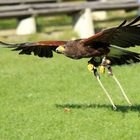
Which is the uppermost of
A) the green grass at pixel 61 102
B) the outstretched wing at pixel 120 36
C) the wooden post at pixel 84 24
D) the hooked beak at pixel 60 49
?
the outstretched wing at pixel 120 36

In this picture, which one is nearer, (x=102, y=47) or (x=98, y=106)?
(x=102, y=47)

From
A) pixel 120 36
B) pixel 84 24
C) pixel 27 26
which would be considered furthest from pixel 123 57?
pixel 27 26

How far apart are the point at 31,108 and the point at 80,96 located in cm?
155

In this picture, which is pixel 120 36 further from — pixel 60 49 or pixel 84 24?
pixel 84 24

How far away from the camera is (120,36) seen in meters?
8.49

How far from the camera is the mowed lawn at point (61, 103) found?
834 centimetres

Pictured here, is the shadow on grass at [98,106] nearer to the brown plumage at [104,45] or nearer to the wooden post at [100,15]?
the brown plumage at [104,45]

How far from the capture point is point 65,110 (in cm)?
990

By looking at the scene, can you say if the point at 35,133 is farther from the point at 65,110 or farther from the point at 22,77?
the point at 22,77

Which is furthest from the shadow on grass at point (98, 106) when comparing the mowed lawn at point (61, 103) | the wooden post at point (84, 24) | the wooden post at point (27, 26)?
the wooden post at point (27, 26)

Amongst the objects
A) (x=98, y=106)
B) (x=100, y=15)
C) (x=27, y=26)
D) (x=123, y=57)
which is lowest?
(x=100, y=15)

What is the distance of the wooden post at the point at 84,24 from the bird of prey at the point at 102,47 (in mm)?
12444

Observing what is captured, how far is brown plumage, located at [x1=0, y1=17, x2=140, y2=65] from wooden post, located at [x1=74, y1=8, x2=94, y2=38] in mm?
12465

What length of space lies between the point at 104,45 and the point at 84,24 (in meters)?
13.9
